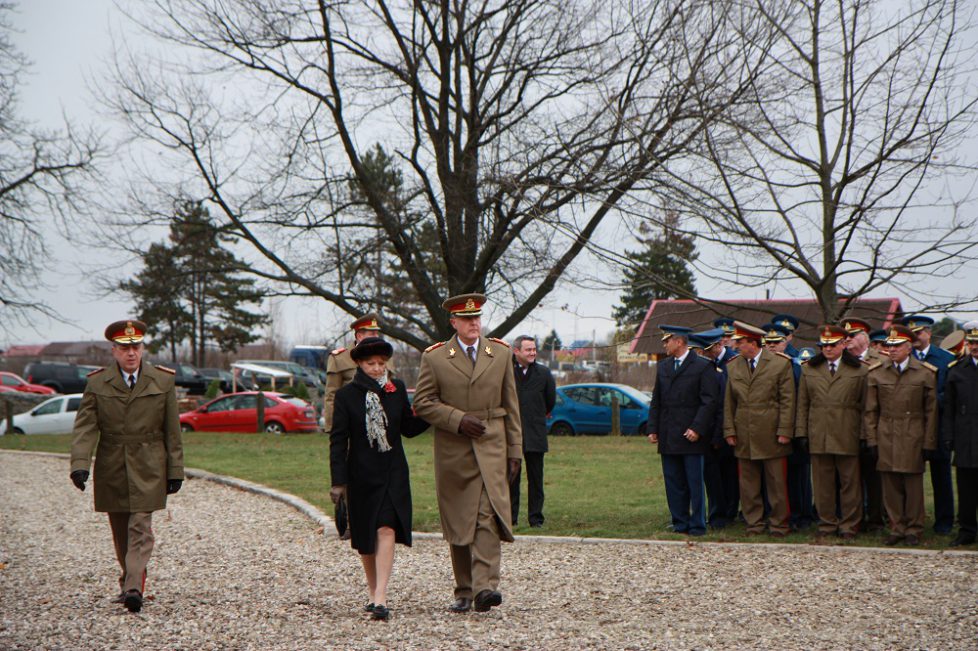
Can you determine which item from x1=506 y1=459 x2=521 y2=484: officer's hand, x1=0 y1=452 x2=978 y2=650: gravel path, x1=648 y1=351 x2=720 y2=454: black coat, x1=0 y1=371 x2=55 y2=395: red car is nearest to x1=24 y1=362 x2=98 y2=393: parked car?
x1=0 y1=371 x2=55 y2=395: red car

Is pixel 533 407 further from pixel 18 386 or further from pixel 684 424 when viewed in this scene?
pixel 18 386

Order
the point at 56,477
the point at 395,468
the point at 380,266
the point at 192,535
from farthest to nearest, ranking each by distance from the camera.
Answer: the point at 380,266, the point at 56,477, the point at 192,535, the point at 395,468

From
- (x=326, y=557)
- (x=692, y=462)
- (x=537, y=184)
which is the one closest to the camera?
(x=326, y=557)

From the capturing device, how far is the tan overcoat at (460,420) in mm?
6738

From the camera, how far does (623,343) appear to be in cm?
1225

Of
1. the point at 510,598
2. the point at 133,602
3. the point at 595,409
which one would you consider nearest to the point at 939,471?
the point at 510,598

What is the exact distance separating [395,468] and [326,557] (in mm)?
2641

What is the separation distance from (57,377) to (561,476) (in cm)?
3980

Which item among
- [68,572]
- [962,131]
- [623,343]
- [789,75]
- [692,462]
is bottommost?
[68,572]

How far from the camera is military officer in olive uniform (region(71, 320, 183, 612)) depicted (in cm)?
718

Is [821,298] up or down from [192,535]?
up

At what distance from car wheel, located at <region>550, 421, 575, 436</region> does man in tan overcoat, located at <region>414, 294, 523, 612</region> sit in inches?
692

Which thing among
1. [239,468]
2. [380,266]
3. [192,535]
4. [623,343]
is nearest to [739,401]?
[623,343]

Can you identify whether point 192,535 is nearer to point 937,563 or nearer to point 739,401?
point 739,401
